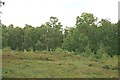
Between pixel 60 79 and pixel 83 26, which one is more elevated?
pixel 83 26

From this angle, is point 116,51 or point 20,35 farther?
point 20,35

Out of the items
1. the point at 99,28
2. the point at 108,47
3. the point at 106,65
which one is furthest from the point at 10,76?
the point at 99,28

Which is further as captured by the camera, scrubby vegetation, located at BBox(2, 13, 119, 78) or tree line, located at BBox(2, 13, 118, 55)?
tree line, located at BBox(2, 13, 118, 55)

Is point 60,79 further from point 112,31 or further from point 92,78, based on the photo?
point 112,31

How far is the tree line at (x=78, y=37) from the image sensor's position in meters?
75.2

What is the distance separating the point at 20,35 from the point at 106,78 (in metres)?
70.4

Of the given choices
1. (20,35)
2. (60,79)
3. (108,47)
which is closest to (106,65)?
(60,79)

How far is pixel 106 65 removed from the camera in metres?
32.1

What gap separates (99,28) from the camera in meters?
78.2

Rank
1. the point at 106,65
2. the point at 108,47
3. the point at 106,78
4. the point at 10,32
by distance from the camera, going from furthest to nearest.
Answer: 1. the point at 10,32
2. the point at 108,47
3. the point at 106,65
4. the point at 106,78

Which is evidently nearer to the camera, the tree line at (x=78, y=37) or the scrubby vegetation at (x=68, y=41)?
the scrubby vegetation at (x=68, y=41)

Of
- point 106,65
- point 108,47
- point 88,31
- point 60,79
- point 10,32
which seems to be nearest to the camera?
point 60,79

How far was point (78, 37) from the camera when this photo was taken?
75.4 m

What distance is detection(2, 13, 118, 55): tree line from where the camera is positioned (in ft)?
247
